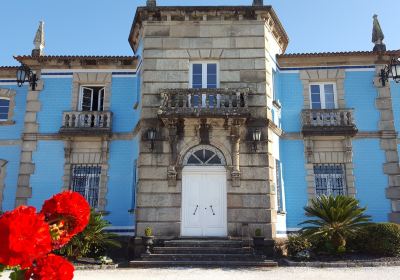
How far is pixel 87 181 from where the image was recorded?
16.1m

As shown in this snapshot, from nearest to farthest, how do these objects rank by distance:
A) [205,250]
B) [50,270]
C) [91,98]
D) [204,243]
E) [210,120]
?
[50,270] → [205,250] → [204,243] → [210,120] → [91,98]

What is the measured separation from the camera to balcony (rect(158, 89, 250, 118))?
13531mm

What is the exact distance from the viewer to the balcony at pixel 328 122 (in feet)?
51.4

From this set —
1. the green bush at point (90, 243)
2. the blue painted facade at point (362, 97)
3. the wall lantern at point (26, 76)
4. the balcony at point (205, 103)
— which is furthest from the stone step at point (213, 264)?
the wall lantern at point (26, 76)

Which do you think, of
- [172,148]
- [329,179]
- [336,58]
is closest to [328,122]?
[329,179]

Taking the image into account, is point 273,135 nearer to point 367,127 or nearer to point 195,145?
point 195,145

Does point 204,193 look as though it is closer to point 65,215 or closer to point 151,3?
point 151,3

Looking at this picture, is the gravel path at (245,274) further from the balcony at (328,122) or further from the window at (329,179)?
the balcony at (328,122)

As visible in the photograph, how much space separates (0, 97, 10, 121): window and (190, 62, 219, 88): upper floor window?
8.27 m

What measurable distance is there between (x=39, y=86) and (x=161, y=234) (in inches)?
330

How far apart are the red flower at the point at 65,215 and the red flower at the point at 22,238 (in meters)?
0.42

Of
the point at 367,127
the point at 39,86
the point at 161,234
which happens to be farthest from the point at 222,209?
the point at 39,86

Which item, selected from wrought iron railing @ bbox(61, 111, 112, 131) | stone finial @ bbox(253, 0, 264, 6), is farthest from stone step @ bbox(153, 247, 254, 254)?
stone finial @ bbox(253, 0, 264, 6)

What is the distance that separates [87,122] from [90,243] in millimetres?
5322
